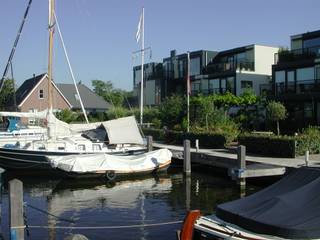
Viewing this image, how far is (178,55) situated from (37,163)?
158 ft

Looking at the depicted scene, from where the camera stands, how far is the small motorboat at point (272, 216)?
26.1ft

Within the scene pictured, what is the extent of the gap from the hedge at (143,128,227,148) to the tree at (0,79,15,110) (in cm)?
3875

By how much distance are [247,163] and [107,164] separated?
6.88 metres

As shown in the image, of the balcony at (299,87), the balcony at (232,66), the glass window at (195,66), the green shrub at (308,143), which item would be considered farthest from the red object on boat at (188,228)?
the glass window at (195,66)

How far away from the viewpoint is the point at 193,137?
112 feet

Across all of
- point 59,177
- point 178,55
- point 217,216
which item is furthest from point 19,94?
point 217,216

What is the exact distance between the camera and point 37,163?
27938 millimetres

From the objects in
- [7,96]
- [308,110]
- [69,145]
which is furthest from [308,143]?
[7,96]

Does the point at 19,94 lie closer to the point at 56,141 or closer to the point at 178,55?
the point at 178,55

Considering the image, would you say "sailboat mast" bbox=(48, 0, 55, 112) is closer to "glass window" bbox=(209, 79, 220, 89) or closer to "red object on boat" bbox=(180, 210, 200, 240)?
"red object on boat" bbox=(180, 210, 200, 240)

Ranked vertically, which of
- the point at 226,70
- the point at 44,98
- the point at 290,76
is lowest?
the point at 44,98

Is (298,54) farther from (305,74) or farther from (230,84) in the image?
(230,84)

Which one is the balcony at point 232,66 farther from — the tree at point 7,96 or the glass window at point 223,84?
the tree at point 7,96

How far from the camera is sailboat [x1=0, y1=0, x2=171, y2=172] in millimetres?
27984
